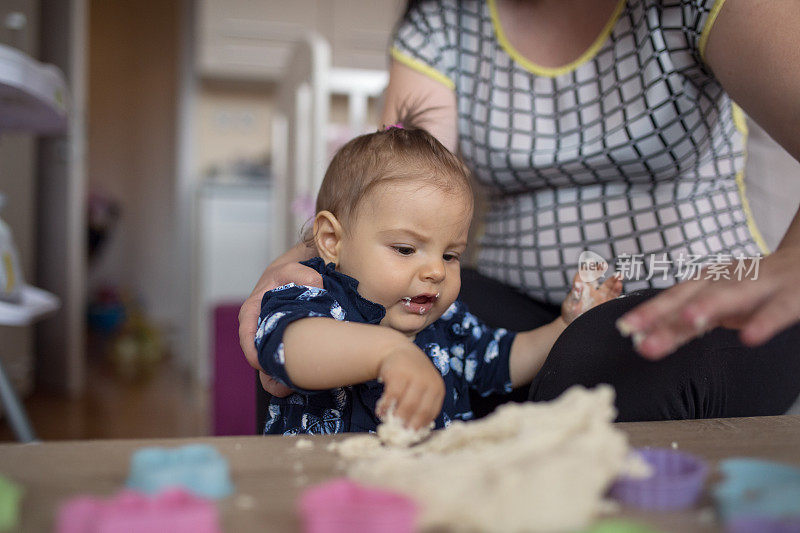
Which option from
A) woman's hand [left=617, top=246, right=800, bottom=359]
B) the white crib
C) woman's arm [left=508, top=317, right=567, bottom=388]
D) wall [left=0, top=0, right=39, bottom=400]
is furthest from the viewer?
wall [left=0, top=0, right=39, bottom=400]

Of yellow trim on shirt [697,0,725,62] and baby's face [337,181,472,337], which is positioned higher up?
yellow trim on shirt [697,0,725,62]

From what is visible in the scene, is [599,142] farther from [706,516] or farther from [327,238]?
[706,516]

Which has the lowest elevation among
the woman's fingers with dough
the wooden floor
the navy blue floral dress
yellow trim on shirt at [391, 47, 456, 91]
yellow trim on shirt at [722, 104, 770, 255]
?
the wooden floor

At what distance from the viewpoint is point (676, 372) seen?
2.19ft

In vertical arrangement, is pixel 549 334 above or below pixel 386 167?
Result: below

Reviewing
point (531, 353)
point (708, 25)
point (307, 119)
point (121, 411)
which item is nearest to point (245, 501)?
point (531, 353)

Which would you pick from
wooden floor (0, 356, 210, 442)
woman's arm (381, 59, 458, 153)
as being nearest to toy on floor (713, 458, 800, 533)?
woman's arm (381, 59, 458, 153)

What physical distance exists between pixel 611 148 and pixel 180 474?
794 mm

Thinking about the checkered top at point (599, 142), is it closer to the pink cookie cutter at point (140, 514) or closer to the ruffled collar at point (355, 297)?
the ruffled collar at point (355, 297)

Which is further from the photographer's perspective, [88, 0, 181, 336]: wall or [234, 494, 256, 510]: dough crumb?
[88, 0, 181, 336]: wall

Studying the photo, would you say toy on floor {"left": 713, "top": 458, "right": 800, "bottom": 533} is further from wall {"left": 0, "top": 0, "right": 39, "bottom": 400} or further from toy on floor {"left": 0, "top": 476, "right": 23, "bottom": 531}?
wall {"left": 0, "top": 0, "right": 39, "bottom": 400}

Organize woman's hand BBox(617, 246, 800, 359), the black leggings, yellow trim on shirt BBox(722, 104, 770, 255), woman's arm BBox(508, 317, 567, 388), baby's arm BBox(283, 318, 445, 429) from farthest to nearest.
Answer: yellow trim on shirt BBox(722, 104, 770, 255) → woman's arm BBox(508, 317, 567, 388) → the black leggings → baby's arm BBox(283, 318, 445, 429) → woman's hand BBox(617, 246, 800, 359)

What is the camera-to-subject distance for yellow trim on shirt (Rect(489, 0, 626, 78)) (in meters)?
1.02

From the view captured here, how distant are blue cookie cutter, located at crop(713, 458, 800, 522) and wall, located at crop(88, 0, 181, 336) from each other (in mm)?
4673
